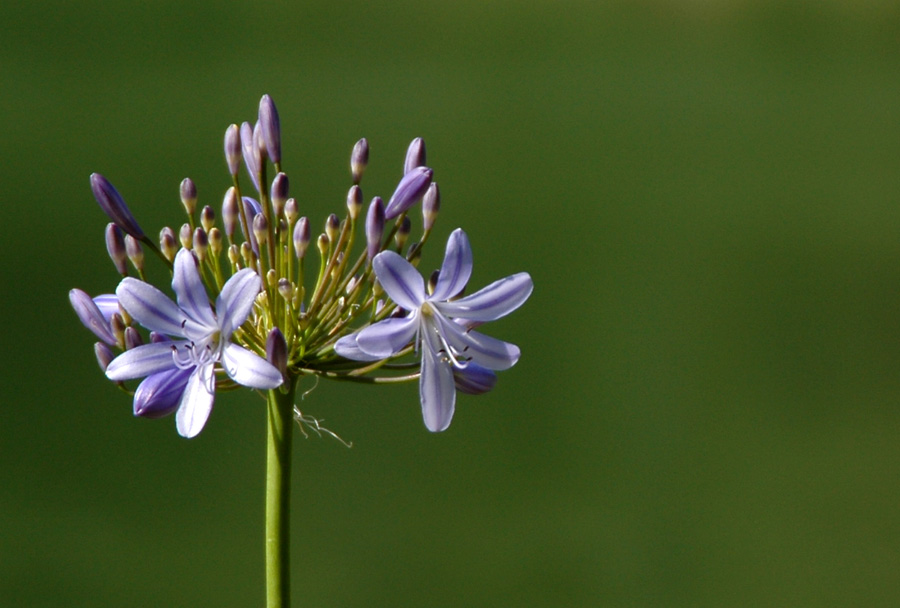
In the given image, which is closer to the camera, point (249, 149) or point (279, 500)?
point (279, 500)

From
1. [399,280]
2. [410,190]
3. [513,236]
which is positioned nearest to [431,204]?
[410,190]

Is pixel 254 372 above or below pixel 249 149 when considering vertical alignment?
below

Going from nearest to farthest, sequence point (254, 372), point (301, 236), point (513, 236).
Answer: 1. point (254, 372)
2. point (301, 236)
3. point (513, 236)

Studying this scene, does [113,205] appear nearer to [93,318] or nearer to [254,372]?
[93,318]

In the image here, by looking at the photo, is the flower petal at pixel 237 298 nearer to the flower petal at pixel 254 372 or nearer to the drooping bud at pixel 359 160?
the flower petal at pixel 254 372

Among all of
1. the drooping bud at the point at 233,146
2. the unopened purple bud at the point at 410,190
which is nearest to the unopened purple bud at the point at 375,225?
the unopened purple bud at the point at 410,190

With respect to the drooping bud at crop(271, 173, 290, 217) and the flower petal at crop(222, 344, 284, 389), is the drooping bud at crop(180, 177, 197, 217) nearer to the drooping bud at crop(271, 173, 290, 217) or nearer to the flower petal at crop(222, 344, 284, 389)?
the drooping bud at crop(271, 173, 290, 217)
